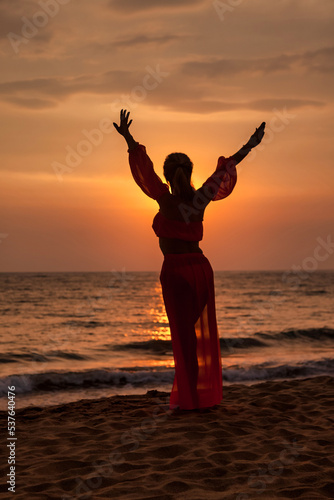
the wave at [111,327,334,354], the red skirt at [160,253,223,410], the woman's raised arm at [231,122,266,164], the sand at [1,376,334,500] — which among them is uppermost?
the woman's raised arm at [231,122,266,164]

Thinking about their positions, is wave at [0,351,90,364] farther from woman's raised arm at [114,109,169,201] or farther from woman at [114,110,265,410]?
woman's raised arm at [114,109,169,201]

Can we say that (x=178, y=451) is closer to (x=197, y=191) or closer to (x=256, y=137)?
(x=197, y=191)

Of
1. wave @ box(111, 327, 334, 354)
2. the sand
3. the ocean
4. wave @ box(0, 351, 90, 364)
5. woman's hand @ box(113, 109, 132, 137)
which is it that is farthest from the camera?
wave @ box(111, 327, 334, 354)

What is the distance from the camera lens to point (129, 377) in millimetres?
10000

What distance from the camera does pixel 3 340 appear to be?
1538 cm

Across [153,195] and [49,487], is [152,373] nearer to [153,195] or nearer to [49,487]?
→ [153,195]

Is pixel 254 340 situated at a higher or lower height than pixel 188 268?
lower

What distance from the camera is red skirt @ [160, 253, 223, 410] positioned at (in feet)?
17.0

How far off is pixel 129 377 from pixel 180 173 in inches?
235

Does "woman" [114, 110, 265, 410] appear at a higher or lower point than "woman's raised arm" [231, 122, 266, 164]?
lower

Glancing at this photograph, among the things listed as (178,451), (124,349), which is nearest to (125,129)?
(178,451)

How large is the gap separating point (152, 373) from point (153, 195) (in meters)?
5.86

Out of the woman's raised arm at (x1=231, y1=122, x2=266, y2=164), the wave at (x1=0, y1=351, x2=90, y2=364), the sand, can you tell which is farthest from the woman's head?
the wave at (x1=0, y1=351, x2=90, y2=364)

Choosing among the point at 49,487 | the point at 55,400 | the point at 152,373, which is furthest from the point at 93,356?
the point at 49,487
